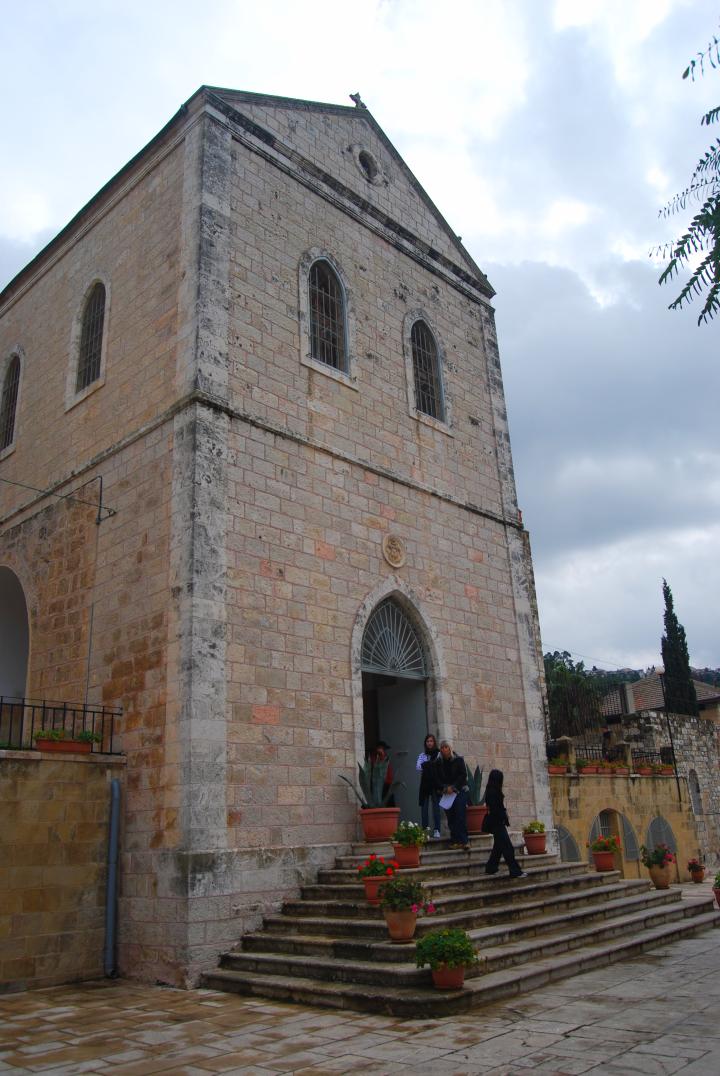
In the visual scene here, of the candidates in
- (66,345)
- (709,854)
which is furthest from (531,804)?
(709,854)

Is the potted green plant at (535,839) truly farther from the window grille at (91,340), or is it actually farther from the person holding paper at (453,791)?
the window grille at (91,340)

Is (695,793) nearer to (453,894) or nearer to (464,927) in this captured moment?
(453,894)

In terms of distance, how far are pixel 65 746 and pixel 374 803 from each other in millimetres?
3480

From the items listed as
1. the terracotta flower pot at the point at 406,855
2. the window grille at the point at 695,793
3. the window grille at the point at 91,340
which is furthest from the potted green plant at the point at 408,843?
the window grille at the point at 695,793

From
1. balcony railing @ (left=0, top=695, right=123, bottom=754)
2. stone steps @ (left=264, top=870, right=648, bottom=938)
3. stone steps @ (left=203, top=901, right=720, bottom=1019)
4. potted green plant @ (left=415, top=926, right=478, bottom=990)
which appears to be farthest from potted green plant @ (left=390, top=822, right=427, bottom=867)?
balcony railing @ (left=0, top=695, right=123, bottom=754)

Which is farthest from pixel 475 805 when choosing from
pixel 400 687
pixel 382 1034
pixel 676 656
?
pixel 676 656

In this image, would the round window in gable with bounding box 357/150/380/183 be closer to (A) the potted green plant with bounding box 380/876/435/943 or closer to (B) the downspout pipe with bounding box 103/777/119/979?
(B) the downspout pipe with bounding box 103/777/119/979

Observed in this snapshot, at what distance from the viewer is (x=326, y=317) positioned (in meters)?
12.3

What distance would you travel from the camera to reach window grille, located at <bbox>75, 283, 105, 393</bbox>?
12406 mm

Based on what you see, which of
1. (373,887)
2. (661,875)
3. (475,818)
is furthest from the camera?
(661,875)

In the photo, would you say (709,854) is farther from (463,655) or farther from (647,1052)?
(647,1052)

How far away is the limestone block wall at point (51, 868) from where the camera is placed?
8.19 m

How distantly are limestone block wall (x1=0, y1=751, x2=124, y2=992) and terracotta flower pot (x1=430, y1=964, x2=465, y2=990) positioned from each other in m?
3.98

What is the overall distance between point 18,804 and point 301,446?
5204 millimetres
